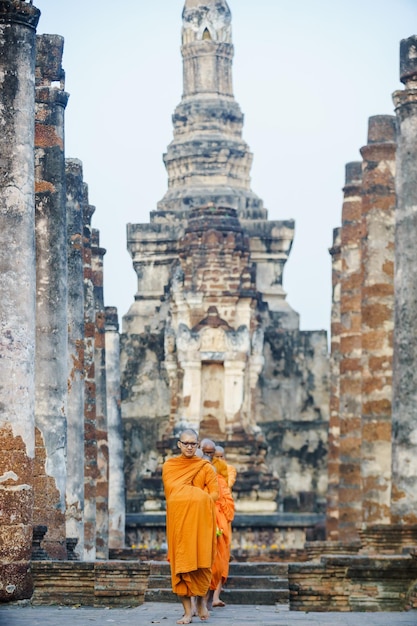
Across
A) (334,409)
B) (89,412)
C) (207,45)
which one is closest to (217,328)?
(334,409)

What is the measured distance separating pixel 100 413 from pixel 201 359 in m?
8.76

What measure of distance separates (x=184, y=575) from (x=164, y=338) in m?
23.1

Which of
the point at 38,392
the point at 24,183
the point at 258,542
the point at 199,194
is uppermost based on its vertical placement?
the point at 199,194

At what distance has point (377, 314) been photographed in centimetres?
1959

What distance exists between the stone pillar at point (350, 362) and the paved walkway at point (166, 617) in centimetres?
962

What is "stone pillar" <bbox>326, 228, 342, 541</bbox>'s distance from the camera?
26.8 m

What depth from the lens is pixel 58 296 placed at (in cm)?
1614

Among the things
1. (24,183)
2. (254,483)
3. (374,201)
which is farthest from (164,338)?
(24,183)

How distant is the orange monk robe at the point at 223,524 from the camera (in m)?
14.1

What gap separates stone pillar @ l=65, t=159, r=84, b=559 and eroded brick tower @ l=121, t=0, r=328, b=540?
43.7 ft

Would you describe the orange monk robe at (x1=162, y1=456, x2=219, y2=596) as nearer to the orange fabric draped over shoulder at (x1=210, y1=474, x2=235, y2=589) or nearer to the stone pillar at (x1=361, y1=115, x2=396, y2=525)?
the orange fabric draped over shoulder at (x1=210, y1=474, x2=235, y2=589)

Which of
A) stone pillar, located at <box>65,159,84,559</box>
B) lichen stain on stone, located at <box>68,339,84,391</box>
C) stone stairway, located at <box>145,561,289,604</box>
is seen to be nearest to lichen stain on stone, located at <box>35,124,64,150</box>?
stone pillar, located at <box>65,159,84,559</box>

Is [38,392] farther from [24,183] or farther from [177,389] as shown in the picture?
[177,389]

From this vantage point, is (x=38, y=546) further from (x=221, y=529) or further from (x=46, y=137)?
(x=46, y=137)
